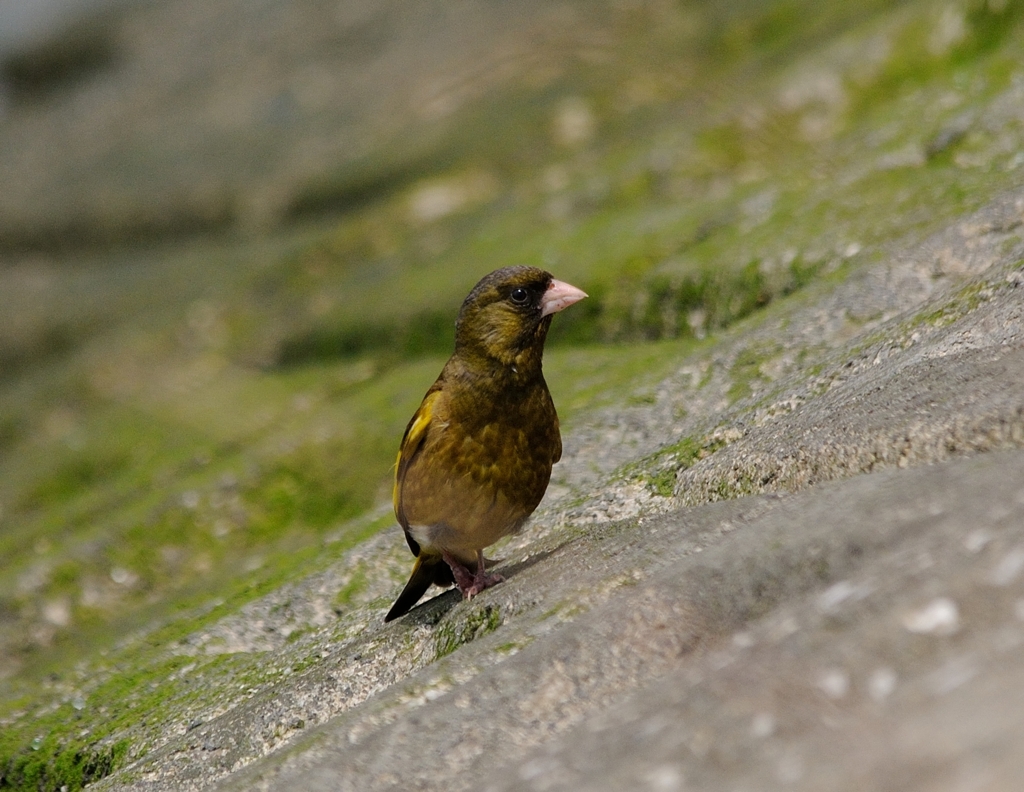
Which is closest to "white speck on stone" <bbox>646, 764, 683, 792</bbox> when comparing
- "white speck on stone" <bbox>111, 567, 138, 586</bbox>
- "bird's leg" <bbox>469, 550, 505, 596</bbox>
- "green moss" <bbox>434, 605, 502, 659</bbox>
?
"green moss" <bbox>434, 605, 502, 659</bbox>

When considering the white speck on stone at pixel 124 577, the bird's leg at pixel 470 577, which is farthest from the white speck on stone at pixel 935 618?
the white speck on stone at pixel 124 577

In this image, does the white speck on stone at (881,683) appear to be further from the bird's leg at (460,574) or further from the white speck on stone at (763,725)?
the bird's leg at (460,574)

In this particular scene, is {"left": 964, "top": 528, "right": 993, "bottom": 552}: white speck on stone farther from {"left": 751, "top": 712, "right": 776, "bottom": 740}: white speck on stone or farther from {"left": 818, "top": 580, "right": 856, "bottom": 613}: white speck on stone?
{"left": 751, "top": 712, "right": 776, "bottom": 740}: white speck on stone

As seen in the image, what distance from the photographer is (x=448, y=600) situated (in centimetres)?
739

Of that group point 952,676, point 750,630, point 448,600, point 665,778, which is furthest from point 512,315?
point 952,676

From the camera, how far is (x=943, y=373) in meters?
6.35

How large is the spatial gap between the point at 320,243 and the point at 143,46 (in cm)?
2359

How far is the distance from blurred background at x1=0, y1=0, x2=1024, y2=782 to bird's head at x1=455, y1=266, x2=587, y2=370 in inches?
45.7

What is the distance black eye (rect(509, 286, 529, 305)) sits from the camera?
7359mm

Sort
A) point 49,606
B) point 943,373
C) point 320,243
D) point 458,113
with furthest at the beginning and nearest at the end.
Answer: point 458,113, point 320,243, point 49,606, point 943,373

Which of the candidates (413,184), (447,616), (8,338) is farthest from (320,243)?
(447,616)

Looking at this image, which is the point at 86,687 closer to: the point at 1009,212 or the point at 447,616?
the point at 447,616

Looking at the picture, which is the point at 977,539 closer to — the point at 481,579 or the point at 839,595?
the point at 839,595

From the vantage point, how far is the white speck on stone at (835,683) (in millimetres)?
3660
